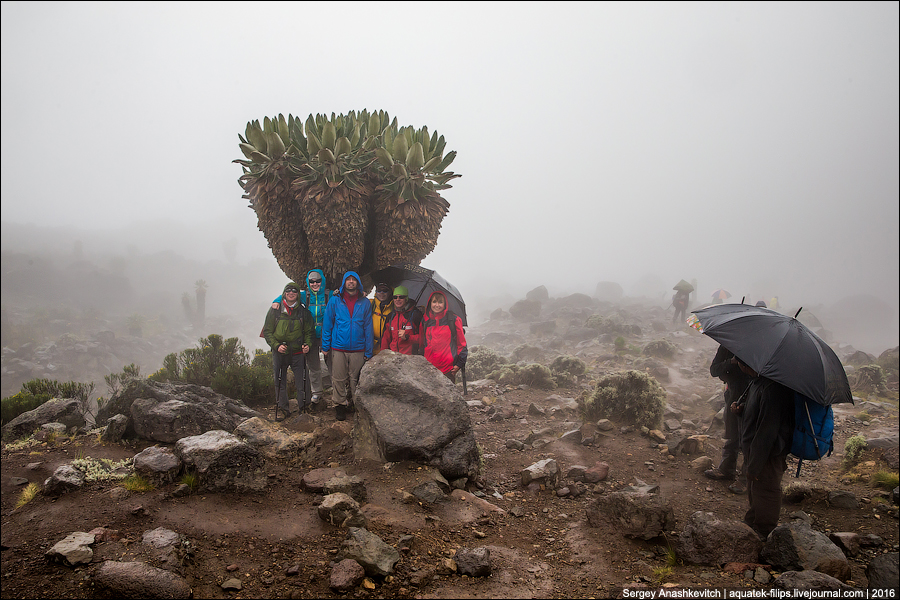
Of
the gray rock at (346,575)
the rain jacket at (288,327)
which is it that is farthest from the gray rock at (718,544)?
the rain jacket at (288,327)

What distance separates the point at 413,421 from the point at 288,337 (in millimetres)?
2680

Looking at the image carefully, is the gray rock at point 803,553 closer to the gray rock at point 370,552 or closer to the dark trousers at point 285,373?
the gray rock at point 370,552

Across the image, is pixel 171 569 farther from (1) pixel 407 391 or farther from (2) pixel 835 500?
(2) pixel 835 500

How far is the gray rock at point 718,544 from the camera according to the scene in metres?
3.49

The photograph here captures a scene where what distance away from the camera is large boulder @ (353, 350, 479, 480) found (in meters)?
4.89

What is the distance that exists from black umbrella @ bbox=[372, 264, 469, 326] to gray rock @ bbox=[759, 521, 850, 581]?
4.45m

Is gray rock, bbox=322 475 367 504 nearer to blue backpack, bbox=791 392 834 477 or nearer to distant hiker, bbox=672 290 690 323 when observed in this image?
blue backpack, bbox=791 392 834 477

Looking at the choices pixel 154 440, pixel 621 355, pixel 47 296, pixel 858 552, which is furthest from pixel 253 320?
pixel 858 552

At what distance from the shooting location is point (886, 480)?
208 inches

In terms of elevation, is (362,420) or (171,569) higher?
(362,420)

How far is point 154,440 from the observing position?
5207 millimetres

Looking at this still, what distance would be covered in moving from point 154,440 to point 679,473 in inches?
287

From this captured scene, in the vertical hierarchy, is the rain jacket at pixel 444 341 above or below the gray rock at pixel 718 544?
above

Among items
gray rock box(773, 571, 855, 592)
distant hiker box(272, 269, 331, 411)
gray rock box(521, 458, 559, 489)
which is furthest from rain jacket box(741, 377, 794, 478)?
distant hiker box(272, 269, 331, 411)
